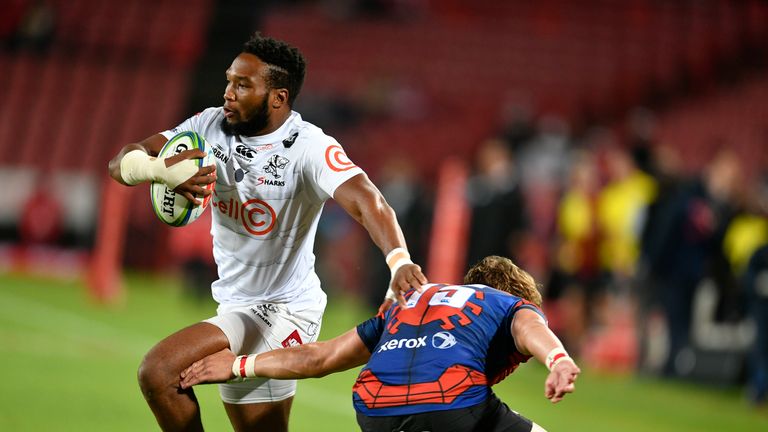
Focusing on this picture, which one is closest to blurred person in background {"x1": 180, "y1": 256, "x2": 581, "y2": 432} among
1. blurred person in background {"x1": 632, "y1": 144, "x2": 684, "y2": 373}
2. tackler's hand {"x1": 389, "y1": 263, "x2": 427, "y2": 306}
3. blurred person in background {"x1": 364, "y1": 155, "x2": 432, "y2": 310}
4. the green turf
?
tackler's hand {"x1": 389, "y1": 263, "x2": 427, "y2": 306}

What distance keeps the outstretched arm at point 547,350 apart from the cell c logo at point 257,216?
56.9 inches

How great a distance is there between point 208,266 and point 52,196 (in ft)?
17.7

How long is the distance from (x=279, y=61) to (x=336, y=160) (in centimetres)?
57

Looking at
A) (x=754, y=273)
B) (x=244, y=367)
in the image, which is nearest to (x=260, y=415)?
(x=244, y=367)

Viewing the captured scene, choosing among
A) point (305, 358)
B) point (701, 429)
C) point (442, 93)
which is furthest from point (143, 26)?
point (305, 358)

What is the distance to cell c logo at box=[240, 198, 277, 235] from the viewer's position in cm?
554

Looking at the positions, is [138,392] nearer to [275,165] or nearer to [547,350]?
[275,165]

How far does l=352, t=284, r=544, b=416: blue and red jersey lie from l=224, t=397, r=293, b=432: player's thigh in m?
0.96

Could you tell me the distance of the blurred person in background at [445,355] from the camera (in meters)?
4.60

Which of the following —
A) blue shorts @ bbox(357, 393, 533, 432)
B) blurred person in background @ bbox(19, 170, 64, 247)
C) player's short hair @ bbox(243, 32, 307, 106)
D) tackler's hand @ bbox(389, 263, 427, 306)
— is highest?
player's short hair @ bbox(243, 32, 307, 106)

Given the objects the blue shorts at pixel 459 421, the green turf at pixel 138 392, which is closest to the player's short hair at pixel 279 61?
the blue shorts at pixel 459 421

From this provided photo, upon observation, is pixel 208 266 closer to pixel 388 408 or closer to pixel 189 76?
pixel 189 76

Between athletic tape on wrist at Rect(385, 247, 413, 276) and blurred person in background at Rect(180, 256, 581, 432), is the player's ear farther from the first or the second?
blurred person in background at Rect(180, 256, 581, 432)

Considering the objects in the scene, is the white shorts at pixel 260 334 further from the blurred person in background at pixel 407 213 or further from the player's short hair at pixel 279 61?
the blurred person in background at pixel 407 213
